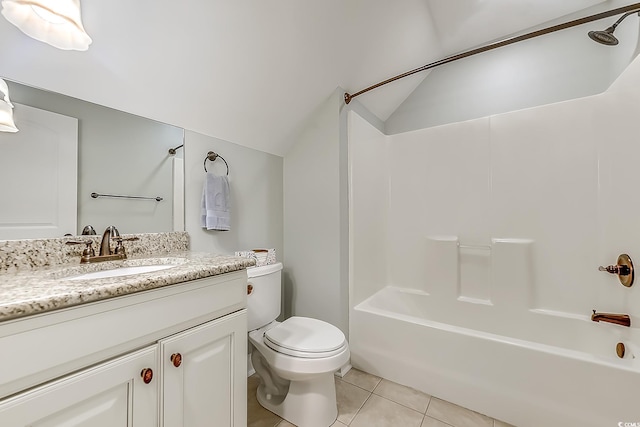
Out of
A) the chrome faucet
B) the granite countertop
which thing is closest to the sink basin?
the granite countertop

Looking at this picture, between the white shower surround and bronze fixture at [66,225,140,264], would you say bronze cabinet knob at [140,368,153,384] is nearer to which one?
bronze fixture at [66,225,140,264]

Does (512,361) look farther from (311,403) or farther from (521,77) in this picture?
(521,77)

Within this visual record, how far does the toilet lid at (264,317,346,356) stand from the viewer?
1239mm

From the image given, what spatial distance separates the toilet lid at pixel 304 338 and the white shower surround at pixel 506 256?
1.57 feet

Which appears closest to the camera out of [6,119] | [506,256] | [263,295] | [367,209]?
[6,119]

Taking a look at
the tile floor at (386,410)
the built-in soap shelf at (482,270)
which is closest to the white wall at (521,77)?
the built-in soap shelf at (482,270)

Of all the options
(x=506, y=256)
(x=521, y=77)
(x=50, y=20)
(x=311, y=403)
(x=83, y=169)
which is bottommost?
(x=311, y=403)

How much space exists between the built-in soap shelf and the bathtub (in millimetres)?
89

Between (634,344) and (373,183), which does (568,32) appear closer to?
(373,183)

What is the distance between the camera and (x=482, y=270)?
1959 mm

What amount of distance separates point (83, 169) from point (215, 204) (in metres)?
0.60

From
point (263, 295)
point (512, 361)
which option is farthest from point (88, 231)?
point (512, 361)

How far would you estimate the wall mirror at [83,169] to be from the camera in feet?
3.04

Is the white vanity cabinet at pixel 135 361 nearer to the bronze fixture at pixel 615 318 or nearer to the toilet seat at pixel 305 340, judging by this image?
the toilet seat at pixel 305 340
